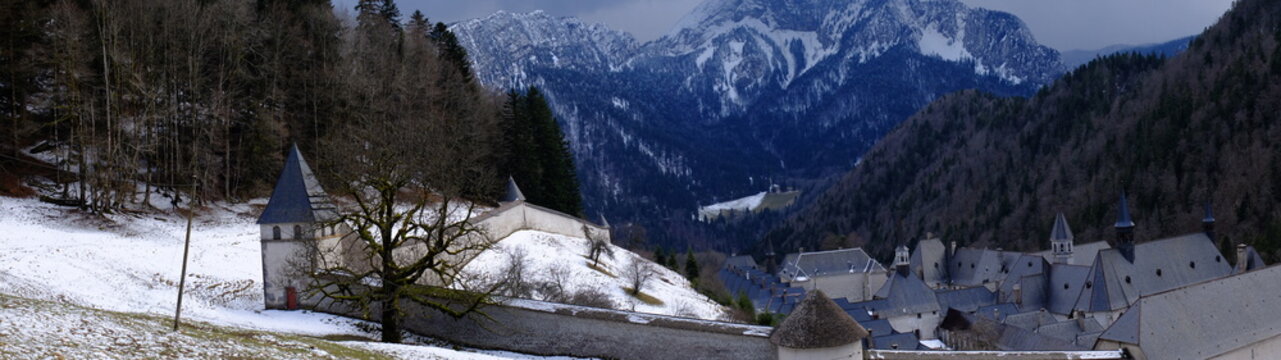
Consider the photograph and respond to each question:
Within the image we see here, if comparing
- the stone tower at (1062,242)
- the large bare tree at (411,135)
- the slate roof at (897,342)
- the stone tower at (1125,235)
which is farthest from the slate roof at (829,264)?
the large bare tree at (411,135)

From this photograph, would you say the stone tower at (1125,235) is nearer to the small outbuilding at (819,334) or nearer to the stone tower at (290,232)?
the small outbuilding at (819,334)

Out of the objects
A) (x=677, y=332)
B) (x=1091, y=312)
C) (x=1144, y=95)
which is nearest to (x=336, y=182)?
(x=677, y=332)

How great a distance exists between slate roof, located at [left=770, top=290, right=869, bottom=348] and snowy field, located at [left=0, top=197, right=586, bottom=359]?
8.59 metres

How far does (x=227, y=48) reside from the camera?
48.5 meters

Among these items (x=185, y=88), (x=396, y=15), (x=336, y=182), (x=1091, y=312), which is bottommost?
(x=1091, y=312)

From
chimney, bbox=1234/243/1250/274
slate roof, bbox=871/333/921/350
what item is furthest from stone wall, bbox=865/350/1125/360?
chimney, bbox=1234/243/1250/274

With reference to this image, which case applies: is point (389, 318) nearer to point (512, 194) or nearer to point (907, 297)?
point (512, 194)

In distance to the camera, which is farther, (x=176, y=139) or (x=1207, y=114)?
(x=1207, y=114)

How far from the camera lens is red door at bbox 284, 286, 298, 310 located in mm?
32844

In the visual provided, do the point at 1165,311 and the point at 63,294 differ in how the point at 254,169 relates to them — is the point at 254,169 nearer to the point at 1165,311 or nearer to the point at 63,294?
the point at 63,294

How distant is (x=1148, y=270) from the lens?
3029 inches

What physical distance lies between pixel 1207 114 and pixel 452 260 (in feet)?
490

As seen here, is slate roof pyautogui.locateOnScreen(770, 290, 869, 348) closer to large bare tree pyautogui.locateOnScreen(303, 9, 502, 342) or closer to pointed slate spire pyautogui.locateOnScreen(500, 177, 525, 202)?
large bare tree pyautogui.locateOnScreen(303, 9, 502, 342)

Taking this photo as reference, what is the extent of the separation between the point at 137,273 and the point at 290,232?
18.3 feet
